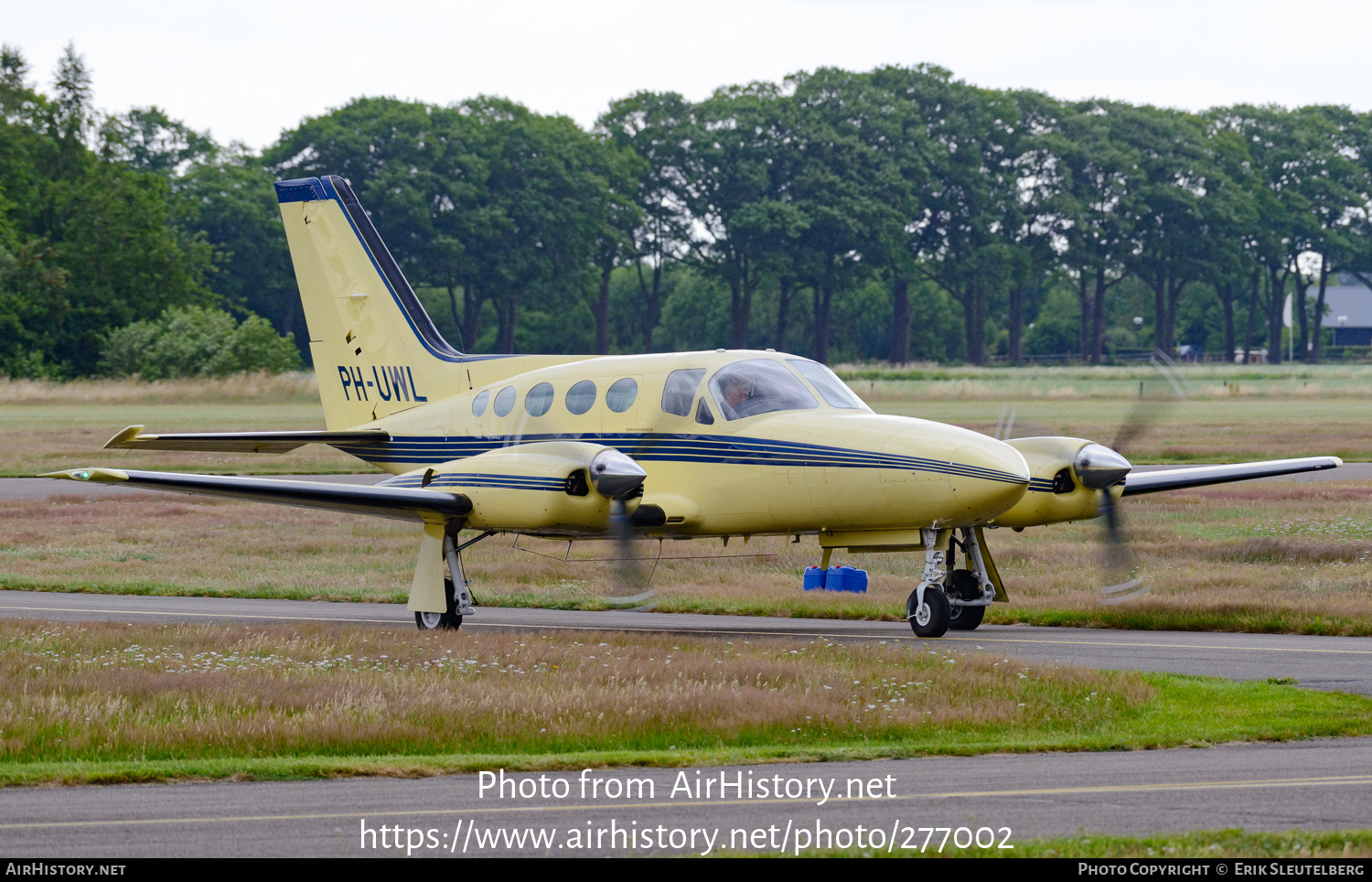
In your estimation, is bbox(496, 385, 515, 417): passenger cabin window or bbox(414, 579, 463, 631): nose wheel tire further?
bbox(496, 385, 515, 417): passenger cabin window

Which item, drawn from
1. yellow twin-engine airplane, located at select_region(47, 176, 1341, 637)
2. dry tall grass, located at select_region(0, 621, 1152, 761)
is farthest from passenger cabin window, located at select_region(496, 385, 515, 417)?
dry tall grass, located at select_region(0, 621, 1152, 761)

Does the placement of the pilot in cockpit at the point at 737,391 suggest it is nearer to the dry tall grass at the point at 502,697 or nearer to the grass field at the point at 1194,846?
the dry tall grass at the point at 502,697

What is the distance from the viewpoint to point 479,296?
117 m

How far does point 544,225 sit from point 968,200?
37.5 m

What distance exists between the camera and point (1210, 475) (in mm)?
18625

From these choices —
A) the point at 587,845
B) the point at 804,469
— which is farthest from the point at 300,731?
the point at 804,469

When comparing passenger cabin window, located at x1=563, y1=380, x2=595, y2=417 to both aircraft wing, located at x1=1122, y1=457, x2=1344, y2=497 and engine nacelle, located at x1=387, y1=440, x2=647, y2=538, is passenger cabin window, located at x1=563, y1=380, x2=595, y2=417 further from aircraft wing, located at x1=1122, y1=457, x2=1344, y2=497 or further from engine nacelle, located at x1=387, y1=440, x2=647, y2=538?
aircraft wing, located at x1=1122, y1=457, x2=1344, y2=497

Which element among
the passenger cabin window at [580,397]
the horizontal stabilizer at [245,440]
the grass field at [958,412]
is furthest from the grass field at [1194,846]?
the grass field at [958,412]

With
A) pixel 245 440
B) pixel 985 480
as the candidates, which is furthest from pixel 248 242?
pixel 985 480

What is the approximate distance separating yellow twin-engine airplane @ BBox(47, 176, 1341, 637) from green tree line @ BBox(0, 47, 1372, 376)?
270ft

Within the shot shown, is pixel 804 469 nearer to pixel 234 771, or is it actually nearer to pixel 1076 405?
pixel 234 771

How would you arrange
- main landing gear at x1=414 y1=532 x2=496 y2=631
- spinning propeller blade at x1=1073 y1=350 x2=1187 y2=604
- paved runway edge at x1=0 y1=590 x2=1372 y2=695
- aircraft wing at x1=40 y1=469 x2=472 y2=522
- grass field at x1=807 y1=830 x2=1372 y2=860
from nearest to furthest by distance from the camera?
grass field at x1=807 y1=830 x2=1372 y2=860, paved runway edge at x1=0 y1=590 x2=1372 y2=695, aircraft wing at x1=40 y1=469 x2=472 y2=522, spinning propeller blade at x1=1073 y1=350 x2=1187 y2=604, main landing gear at x1=414 y1=532 x2=496 y2=631

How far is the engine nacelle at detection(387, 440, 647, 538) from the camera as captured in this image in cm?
1688
